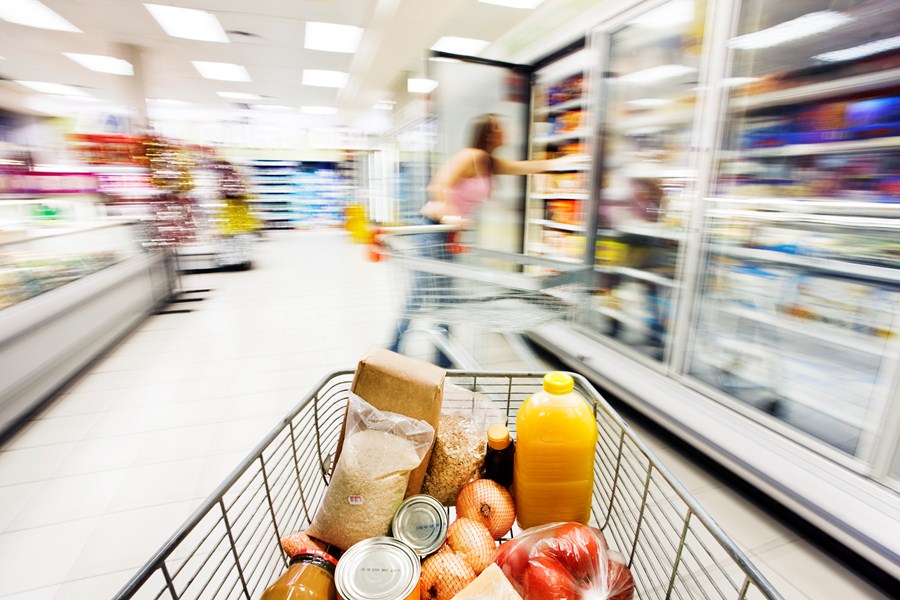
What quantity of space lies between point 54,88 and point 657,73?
10423mm

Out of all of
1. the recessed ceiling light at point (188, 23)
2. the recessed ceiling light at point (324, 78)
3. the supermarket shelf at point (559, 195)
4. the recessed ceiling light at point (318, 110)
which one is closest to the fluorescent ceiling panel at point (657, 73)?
the supermarket shelf at point (559, 195)

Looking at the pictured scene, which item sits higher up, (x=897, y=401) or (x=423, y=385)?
(x=423, y=385)

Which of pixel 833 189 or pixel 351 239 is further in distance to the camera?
pixel 351 239

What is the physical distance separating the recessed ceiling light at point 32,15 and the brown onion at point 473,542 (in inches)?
250

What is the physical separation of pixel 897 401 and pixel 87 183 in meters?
6.81

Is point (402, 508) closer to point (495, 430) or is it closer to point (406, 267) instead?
point (495, 430)

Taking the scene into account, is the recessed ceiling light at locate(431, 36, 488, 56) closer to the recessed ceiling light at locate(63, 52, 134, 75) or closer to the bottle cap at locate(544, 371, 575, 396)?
the recessed ceiling light at locate(63, 52, 134, 75)

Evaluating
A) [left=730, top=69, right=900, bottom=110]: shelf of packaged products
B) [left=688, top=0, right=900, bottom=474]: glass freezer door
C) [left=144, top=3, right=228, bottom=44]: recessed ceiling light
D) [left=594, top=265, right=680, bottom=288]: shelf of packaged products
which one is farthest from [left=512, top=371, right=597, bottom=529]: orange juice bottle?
[left=144, top=3, right=228, bottom=44]: recessed ceiling light

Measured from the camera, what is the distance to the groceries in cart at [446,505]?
72 cm

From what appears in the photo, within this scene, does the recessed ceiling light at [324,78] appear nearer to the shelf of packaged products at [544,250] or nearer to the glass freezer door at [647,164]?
the shelf of packaged products at [544,250]

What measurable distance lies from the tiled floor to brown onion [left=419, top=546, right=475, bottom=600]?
1293 mm

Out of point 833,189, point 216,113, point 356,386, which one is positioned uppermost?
point 216,113

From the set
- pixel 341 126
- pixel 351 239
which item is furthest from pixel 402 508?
pixel 341 126

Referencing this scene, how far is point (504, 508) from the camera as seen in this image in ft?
3.11
